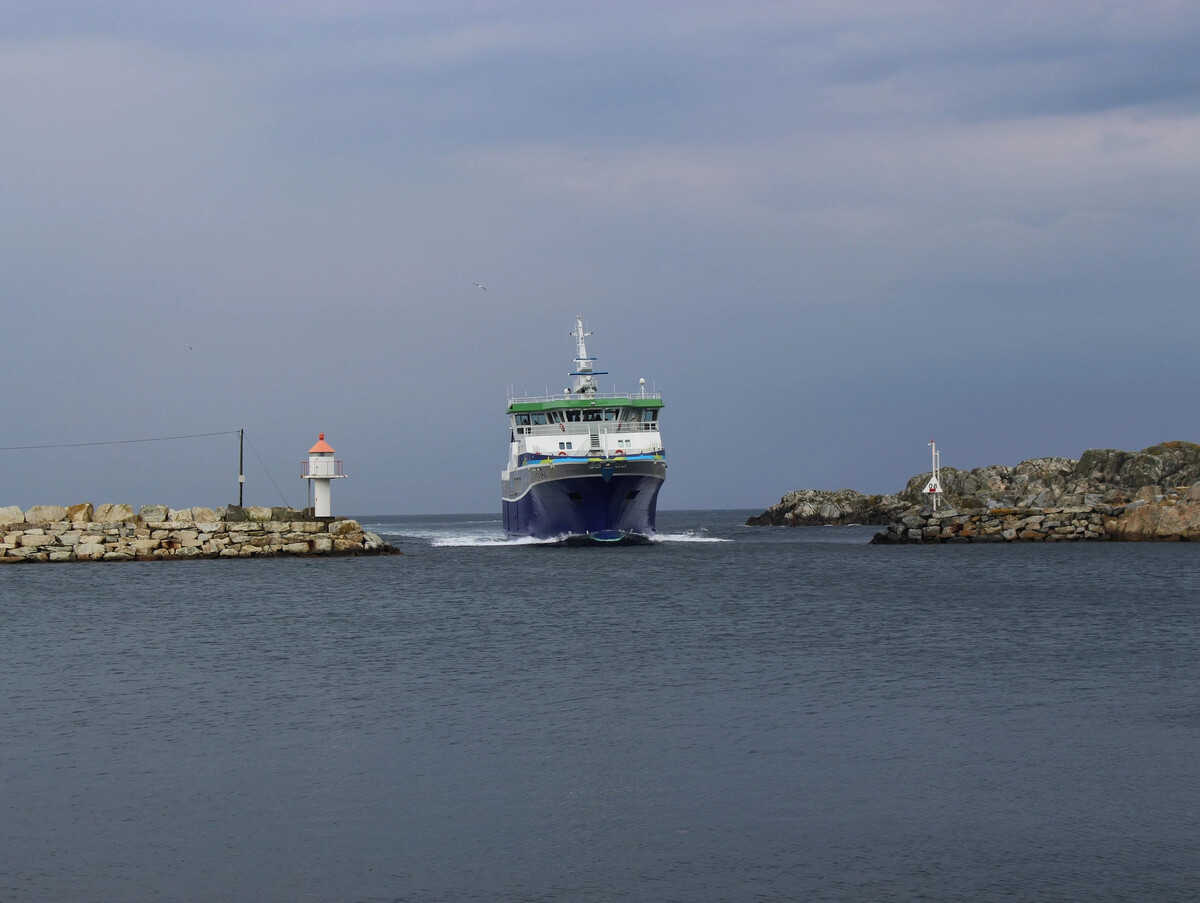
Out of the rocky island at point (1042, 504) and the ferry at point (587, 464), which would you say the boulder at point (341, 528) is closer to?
the ferry at point (587, 464)

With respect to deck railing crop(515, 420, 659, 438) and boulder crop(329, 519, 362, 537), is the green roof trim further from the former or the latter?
boulder crop(329, 519, 362, 537)

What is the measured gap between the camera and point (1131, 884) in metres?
8.44

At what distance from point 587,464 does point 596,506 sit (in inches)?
114

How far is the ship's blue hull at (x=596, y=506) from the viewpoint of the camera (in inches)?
2212

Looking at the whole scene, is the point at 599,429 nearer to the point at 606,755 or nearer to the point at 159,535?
the point at 159,535

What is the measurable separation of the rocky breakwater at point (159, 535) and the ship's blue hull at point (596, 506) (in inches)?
368

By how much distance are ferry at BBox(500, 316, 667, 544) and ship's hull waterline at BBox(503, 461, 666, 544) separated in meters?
0.05

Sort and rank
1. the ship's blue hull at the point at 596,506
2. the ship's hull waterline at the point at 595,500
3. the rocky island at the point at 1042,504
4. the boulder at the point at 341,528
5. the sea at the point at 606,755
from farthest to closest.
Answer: the rocky island at the point at 1042,504 → the ship's blue hull at the point at 596,506 → the ship's hull waterline at the point at 595,500 → the boulder at the point at 341,528 → the sea at the point at 606,755

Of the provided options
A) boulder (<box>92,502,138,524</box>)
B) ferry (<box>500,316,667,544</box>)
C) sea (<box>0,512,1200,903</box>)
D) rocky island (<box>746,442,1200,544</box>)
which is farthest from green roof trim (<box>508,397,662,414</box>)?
sea (<box>0,512,1200,903</box>)

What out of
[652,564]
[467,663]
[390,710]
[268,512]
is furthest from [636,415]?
[390,710]

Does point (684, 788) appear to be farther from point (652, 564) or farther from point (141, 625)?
point (652, 564)

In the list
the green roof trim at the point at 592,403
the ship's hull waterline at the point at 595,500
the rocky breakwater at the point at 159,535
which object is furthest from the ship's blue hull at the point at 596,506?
the rocky breakwater at the point at 159,535

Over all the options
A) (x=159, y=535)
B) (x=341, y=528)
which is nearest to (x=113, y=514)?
(x=159, y=535)

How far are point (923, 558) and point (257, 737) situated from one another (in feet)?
134
